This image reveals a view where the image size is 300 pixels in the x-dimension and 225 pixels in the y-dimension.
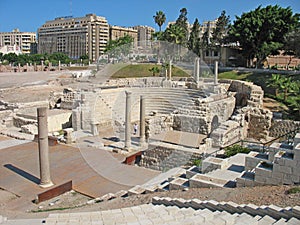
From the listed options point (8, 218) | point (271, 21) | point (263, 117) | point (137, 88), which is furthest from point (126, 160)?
point (271, 21)

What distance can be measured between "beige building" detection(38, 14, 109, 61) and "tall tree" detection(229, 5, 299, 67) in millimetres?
71543

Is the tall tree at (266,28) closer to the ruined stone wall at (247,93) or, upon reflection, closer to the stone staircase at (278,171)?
the ruined stone wall at (247,93)

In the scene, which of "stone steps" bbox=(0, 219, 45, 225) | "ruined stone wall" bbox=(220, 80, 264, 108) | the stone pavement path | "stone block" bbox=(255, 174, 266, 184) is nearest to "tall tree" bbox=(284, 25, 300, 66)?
"ruined stone wall" bbox=(220, 80, 264, 108)

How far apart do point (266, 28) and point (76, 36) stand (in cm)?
8608

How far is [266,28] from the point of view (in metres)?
45.3

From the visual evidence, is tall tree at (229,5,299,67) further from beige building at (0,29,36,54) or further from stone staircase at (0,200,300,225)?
beige building at (0,29,36,54)

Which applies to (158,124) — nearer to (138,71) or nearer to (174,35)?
(138,71)

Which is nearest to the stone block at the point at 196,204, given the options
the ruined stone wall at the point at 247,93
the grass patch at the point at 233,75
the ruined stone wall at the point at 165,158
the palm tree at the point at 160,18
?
the ruined stone wall at the point at 165,158

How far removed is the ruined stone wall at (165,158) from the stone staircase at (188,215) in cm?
637

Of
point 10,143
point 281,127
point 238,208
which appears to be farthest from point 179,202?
point 281,127

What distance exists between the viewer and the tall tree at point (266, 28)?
44375 millimetres

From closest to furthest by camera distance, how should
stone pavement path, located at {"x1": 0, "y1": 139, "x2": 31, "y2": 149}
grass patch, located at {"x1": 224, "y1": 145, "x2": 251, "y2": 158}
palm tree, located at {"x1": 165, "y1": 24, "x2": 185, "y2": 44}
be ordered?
grass patch, located at {"x1": 224, "y1": 145, "x2": 251, "y2": 158}
stone pavement path, located at {"x1": 0, "y1": 139, "x2": 31, "y2": 149}
palm tree, located at {"x1": 165, "y1": 24, "x2": 185, "y2": 44}

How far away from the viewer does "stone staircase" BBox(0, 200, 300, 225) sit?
691 centimetres

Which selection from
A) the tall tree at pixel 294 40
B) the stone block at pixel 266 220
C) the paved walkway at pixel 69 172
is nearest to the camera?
the stone block at pixel 266 220
